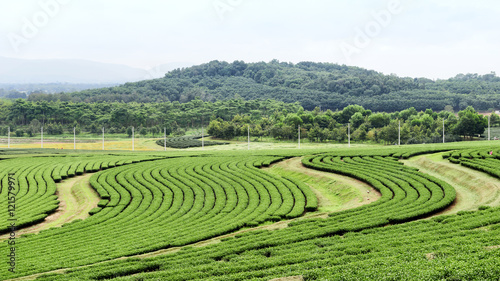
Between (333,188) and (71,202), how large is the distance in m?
21.0

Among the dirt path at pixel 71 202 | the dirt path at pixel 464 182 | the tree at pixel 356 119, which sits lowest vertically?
the dirt path at pixel 71 202

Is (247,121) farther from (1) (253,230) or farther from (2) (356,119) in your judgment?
(1) (253,230)

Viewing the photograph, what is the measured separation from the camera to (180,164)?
4762cm

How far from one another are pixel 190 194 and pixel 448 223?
755 inches

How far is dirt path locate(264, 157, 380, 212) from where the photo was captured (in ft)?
97.2

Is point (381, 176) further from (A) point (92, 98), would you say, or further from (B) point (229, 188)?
(A) point (92, 98)

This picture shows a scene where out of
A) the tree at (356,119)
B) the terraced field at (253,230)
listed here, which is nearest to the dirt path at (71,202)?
the terraced field at (253,230)

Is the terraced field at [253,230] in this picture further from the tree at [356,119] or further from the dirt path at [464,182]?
the tree at [356,119]

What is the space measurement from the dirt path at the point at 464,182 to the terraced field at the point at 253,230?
734 millimetres

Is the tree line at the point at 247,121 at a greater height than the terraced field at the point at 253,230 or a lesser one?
greater

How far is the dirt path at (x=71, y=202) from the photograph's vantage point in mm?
28972

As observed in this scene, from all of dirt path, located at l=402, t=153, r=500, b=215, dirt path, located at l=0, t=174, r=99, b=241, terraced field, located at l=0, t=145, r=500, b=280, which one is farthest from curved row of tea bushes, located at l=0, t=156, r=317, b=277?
dirt path, located at l=402, t=153, r=500, b=215

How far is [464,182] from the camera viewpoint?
3072cm

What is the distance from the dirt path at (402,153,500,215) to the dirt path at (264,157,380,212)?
18.1ft
